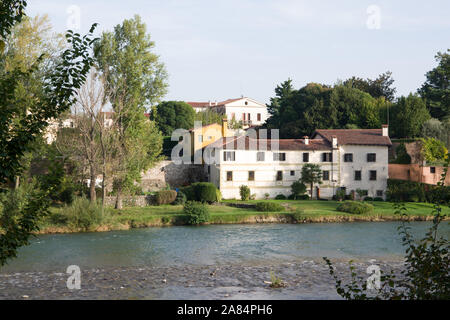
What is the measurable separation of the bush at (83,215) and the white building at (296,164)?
13159mm

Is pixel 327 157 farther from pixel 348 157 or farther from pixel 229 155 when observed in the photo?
pixel 229 155

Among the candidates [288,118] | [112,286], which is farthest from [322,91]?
[112,286]

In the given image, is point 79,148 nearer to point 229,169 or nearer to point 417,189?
point 229,169

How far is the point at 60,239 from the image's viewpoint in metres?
28.3

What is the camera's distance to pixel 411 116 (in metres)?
55.0

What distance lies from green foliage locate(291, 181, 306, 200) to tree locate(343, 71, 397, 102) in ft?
107

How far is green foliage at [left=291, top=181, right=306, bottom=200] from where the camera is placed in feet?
138

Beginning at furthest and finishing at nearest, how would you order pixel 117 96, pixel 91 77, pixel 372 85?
pixel 372 85
pixel 117 96
pixel 91 77

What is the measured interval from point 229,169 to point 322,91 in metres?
24.9

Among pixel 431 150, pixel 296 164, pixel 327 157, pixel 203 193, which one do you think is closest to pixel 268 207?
pixel 203 193

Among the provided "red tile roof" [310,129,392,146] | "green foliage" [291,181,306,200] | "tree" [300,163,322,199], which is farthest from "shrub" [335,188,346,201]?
"red tile roof" [310,129,392,146]

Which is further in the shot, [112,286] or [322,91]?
[322,91]

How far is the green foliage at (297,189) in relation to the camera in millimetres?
42062

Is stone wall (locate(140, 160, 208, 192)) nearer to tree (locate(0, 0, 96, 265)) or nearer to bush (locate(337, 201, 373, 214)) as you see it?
bush (locate(337, 201, 373, 214))
